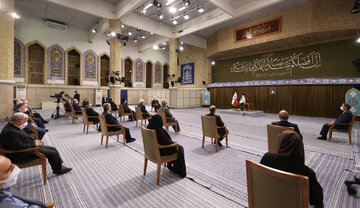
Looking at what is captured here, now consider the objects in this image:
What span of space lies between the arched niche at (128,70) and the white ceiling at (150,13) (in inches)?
125

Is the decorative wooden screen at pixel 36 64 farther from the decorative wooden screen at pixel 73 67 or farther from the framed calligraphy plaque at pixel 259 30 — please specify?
the framed calligraphy plaque at pixel 259 30

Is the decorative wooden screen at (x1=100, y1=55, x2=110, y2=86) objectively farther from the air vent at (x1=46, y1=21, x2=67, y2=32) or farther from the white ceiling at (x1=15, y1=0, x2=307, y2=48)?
the air vent at (x1=46, y1=21, x2=67, y2=32)

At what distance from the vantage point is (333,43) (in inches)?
333

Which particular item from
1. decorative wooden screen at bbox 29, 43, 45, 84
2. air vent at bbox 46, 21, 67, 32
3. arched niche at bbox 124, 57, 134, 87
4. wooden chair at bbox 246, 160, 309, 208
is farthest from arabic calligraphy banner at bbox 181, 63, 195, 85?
wooden chair at bbox 246, 160, 309, 208

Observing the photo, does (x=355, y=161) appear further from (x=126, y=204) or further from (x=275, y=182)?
(x=126, y=204)

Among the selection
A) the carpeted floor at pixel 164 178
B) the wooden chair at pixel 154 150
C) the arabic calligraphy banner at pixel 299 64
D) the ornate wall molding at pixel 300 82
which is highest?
the arabic calligraphy banner at pixel 299 64

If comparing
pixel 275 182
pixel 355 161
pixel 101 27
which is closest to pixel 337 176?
pixel 355 161

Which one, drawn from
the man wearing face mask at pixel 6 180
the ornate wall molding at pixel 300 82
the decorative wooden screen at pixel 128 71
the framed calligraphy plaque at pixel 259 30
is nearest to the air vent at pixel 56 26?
the decorative wooden screen at pixel 128 71

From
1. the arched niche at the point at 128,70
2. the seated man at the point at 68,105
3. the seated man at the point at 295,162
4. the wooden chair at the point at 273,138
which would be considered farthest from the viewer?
the arched niche at the point at 128,70

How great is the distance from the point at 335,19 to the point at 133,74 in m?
13.3

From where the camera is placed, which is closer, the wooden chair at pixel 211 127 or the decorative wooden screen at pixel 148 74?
the wooden chair at pixel 211 127

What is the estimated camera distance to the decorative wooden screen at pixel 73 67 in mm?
11898

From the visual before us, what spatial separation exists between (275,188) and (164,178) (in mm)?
1545

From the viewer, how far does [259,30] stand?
9.38m
